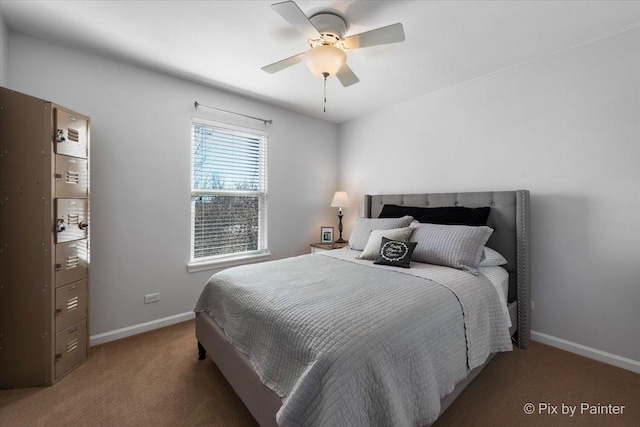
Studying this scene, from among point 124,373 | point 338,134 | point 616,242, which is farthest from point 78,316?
point 616,242

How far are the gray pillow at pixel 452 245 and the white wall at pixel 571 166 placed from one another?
2.26ft

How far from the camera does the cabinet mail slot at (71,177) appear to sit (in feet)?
6.07

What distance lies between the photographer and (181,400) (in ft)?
5.47

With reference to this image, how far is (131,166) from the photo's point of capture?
2.46 metres

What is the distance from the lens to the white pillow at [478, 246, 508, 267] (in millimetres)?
2127

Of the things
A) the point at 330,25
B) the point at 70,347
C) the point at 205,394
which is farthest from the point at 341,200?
the point at 70,347

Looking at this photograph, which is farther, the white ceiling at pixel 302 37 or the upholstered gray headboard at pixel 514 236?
the upholstered gray headboard at pixel 514 236

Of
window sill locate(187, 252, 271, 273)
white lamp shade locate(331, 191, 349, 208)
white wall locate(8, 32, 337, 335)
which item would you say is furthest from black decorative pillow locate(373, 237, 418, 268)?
white wall locate(8, 32, 337, 335)

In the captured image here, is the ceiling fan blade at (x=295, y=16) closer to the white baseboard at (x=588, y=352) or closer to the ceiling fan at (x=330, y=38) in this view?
the ceiling fan at (x=330, y=38)

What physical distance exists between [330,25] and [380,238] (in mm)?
1667

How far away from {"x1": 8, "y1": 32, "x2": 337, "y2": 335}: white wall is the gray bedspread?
1004 mm

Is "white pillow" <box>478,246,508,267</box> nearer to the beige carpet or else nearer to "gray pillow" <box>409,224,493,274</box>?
"gray pillow" <box>409,224,493,274</box>

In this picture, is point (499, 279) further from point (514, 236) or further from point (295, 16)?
point (295, 16)

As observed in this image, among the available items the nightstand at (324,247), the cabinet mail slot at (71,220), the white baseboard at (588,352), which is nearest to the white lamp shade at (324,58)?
the cabinet mail slot at (71,220)
